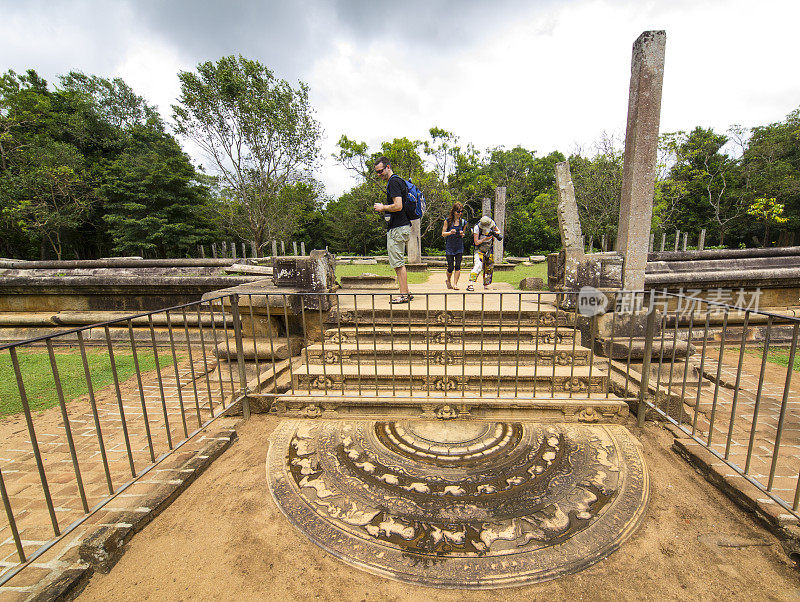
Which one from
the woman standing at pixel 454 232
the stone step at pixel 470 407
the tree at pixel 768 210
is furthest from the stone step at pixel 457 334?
the tree at pixel 768 210

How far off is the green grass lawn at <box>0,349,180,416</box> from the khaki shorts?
3855 mm

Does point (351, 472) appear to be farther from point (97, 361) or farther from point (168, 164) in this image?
point (168, 164)

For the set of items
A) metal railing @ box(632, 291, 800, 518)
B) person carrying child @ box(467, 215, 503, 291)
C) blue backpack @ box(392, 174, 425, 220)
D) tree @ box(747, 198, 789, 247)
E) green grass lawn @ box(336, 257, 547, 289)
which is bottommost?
metal railing @ box(632, 291, 800, 518)

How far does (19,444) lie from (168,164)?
24557 mm

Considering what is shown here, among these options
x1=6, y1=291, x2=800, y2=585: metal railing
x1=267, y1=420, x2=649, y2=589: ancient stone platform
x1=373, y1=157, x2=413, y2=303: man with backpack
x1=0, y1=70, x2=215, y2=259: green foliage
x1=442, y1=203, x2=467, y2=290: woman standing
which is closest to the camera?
x1=267, y1=420, x2=649, y2=589: ancient stone platform

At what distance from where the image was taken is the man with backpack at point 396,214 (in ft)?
13.6

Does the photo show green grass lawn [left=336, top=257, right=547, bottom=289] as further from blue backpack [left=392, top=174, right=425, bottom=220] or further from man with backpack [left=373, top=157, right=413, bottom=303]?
blue backpack [left=392, top=174, right=425, bottom=220]

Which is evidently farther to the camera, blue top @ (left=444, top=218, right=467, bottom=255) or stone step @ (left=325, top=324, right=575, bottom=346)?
blue top @ (left=444, top=218, right=467, bottom=255)

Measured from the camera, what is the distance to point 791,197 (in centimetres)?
2230

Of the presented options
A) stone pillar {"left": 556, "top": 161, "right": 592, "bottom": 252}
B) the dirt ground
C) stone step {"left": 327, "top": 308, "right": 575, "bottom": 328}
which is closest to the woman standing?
stone pillar {"left": 556, "top": 161, "right": 592, "bottom": 252}

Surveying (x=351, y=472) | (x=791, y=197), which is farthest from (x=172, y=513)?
→ (x=791, y=197)

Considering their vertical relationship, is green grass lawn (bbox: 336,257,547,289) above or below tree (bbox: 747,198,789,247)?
below

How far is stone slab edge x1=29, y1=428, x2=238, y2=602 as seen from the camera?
1.56 m

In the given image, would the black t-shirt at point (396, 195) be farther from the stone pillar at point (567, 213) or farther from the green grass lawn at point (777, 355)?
the green grass lawn at point (777, 355)
